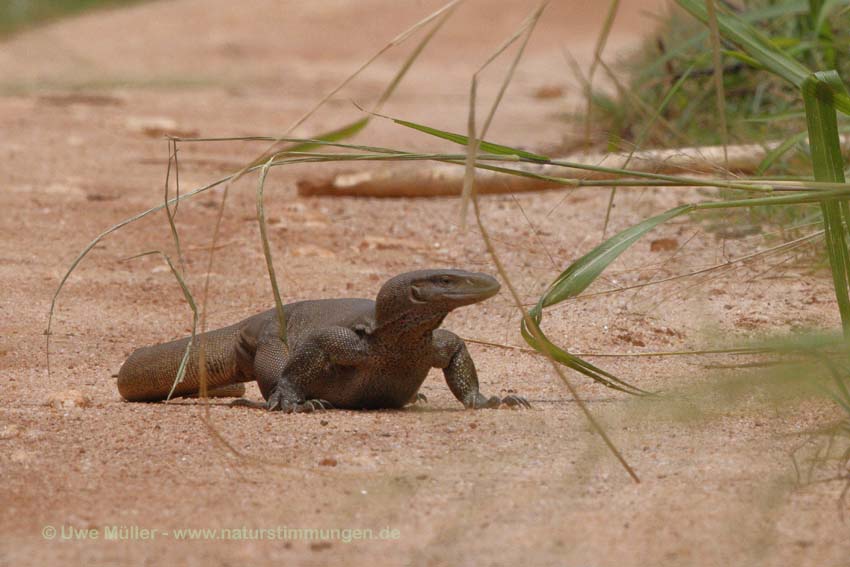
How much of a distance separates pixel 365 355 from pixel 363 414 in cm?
20

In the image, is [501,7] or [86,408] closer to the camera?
[86,408]

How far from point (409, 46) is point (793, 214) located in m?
13.2

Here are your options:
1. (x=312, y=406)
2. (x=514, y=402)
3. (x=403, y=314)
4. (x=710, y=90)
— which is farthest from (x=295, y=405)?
(x=710, y=90)

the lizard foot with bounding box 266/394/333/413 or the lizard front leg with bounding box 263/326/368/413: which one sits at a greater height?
the lizard front leg with bounding box 263/326/368/413

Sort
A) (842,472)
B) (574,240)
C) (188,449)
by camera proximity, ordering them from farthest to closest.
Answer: (574,240)
(188,449)
(842,472)

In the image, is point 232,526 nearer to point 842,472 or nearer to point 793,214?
point 842,472

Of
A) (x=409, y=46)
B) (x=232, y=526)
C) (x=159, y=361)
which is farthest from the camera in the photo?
(x=409, y=46)

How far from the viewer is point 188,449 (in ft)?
9.93

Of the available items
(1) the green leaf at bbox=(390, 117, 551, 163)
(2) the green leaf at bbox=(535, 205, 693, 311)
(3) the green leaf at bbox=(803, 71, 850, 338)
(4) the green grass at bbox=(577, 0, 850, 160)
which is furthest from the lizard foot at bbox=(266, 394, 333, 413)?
(4) the green grass at bbox=(577, 0, 850, 160)

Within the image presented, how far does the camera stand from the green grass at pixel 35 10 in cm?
1556

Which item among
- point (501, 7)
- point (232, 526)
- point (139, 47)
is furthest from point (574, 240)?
point (501, 7)

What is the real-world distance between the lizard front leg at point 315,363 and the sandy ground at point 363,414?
174 mm

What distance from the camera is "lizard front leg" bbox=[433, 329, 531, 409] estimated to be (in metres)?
3.70

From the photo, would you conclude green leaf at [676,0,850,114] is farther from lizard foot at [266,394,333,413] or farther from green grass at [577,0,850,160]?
green grass at [577,0,850,160]
